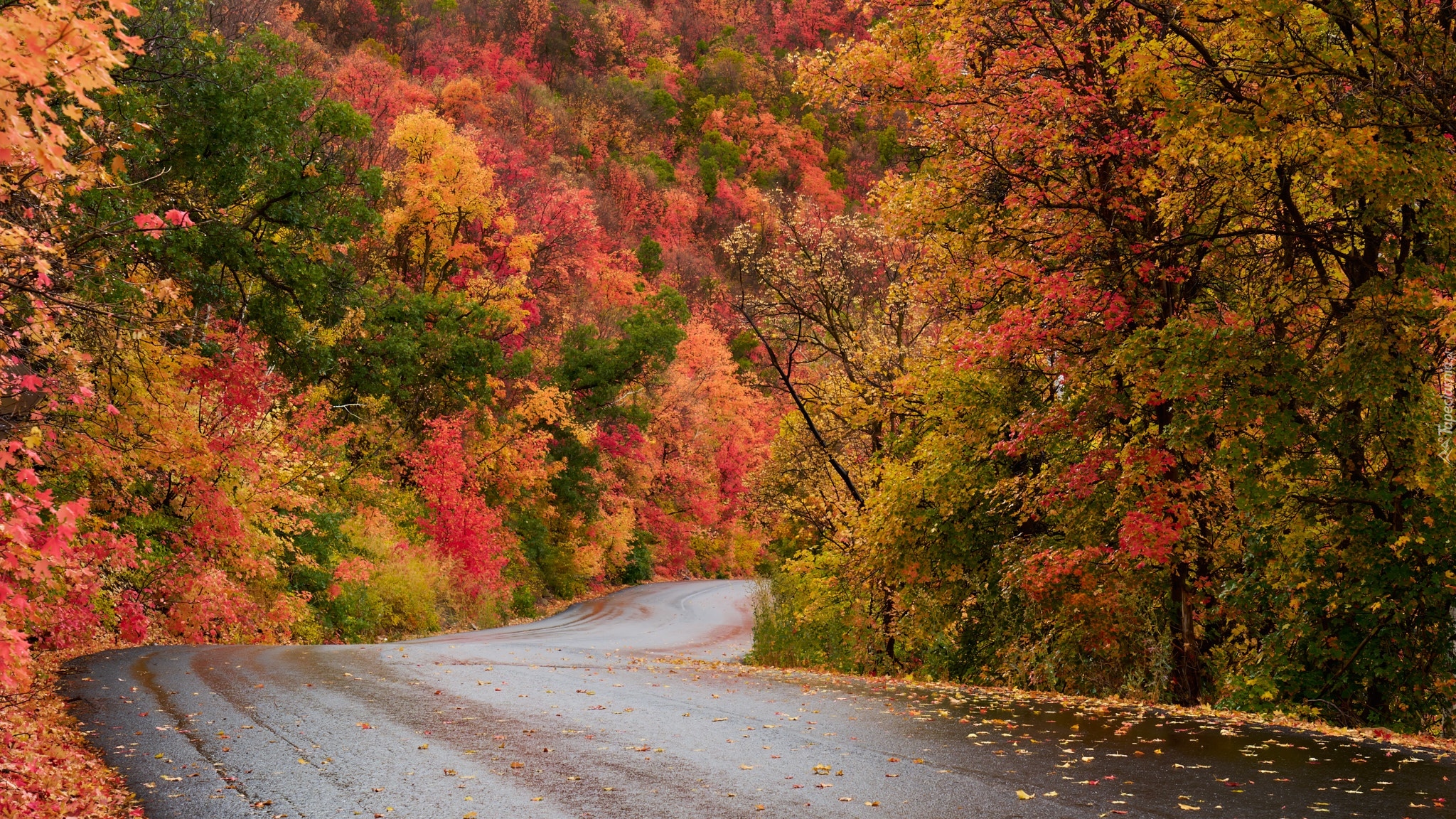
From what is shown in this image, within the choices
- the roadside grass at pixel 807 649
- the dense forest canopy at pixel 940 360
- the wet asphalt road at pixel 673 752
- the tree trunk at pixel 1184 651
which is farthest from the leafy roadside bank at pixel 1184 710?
the dense forest canopy at pixel 940 360

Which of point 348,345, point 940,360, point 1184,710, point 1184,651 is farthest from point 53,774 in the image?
point 348,345

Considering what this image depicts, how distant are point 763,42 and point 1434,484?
9305 centimetres

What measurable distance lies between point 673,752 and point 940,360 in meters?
9.15

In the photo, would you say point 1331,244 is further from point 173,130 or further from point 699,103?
point 699,103

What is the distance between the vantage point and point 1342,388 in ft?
33.2

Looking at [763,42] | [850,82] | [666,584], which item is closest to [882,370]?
[850,82]

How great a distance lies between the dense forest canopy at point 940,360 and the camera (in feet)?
31.3

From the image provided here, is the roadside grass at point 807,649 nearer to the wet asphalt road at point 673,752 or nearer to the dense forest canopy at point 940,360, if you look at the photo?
the dense forest canopy at point 940,360

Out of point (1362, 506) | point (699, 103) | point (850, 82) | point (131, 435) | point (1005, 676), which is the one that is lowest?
point (1005, 676)

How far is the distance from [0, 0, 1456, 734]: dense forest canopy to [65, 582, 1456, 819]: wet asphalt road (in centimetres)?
142

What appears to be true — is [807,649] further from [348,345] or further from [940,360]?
[348,345]

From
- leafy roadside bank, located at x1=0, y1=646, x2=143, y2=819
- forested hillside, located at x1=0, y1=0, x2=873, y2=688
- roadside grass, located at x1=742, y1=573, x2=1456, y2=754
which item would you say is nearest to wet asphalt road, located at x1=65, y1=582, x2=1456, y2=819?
leafy roadside bank, located at x1=0, y1=646, x2=143, y2=819

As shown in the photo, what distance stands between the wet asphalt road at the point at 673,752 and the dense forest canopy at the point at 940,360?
1.42 meters

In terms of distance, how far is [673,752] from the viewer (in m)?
8.00
